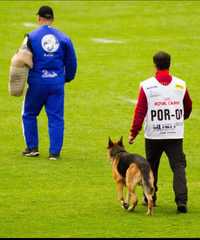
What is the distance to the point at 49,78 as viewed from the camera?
16734mm

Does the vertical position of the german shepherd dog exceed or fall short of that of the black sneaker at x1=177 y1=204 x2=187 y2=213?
it exceeds it

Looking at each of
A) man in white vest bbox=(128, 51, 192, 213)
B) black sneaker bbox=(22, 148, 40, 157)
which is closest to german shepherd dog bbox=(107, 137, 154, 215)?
man in white vest bbox=(128, 51, 192, 213)

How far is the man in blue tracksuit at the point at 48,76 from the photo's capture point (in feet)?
54.2

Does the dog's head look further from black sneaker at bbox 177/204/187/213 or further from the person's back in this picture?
the person's back

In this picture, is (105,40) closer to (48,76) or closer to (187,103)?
(48,76)

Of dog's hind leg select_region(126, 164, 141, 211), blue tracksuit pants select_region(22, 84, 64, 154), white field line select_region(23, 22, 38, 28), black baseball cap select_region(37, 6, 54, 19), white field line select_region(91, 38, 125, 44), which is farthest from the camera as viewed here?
white field line select_region(23, 22, 38, 28)

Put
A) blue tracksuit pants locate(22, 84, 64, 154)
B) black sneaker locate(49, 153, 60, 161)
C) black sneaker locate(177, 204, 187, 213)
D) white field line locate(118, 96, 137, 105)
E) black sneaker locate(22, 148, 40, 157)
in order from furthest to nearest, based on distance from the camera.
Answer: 1. white field line locate(118, 96, 137, 105)
2. black sneaker locate(22, 148, 40, 157)
3. black sneaker locate(49, 153, 60, 161)
4. blue tracksuit pants locate(22, 84, 64, 154)
5. black sneaker locate(177, 204, 187, 213)

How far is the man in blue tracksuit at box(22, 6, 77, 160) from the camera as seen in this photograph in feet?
54.2

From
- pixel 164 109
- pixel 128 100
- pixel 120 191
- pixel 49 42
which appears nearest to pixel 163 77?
pixel 164 109

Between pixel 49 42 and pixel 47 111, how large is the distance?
3.68 ft

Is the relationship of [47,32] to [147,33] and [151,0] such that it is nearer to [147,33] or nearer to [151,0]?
[147,33]

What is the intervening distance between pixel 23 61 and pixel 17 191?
2.41 m

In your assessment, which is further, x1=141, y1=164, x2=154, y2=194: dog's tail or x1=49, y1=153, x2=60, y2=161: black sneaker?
x1=49, y1=153, x2=60, y2=161: black sneaker

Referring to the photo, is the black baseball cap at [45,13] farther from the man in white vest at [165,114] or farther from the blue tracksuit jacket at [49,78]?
the man in white vest at [165,114]
